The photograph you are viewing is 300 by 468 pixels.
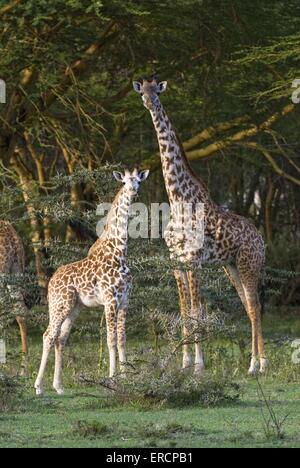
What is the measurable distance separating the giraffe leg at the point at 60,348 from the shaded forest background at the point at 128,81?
1684mm

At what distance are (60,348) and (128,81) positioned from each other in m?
9.96

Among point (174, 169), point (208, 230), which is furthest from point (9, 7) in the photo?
point (208, 230)

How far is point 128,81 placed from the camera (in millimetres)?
22375

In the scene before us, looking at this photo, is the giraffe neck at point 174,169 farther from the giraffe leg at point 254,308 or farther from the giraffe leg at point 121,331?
the giraffe leg at point 121,331

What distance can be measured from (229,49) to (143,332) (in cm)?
531

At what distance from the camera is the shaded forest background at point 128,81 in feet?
60.0

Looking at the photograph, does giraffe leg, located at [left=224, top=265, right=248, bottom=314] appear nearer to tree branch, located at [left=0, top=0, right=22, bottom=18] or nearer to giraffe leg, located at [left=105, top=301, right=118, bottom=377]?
giraffe leg, located at [left=105, top=301, right=118, bottom=377]

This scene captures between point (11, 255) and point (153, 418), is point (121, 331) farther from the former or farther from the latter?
point (11, 255)

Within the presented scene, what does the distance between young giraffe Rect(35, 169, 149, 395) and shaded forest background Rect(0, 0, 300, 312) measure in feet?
5.16

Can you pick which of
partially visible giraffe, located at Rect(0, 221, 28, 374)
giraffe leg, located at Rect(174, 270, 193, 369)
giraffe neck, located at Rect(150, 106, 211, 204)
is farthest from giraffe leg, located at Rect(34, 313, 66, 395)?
giraffe neck, located at Rect(150, 106, 211, 204)

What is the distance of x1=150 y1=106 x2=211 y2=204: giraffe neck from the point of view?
15.0 meters

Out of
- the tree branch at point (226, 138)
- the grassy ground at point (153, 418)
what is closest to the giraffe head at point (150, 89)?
the grassy ground at point (153, 418)
